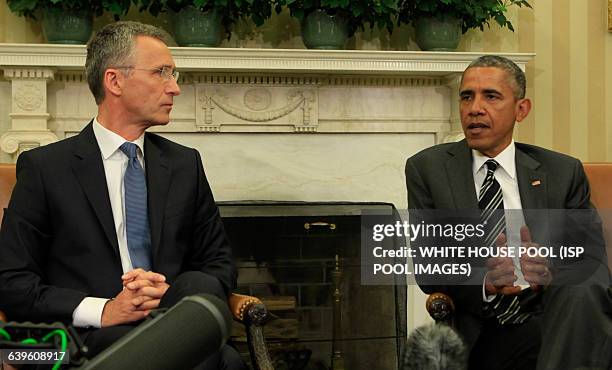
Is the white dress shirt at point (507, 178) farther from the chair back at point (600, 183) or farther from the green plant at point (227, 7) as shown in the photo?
the green plant at point (227, 7)

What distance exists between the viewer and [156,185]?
1.82m

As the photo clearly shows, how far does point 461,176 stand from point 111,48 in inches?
37.2

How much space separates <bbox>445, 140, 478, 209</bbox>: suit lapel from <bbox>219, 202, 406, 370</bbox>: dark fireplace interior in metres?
0.99

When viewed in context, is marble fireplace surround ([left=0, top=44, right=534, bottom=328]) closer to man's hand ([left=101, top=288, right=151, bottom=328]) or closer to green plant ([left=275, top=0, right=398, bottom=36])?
green plant ([left=275, top=0, right=398, bottom=36])

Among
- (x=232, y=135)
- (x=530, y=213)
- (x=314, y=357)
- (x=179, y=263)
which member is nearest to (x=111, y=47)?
(x=179, y=263)

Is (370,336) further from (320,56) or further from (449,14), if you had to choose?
(449,14)

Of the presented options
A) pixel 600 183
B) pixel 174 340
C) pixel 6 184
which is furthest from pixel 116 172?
pixel 600 183

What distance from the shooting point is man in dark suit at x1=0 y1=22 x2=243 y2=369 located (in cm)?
161

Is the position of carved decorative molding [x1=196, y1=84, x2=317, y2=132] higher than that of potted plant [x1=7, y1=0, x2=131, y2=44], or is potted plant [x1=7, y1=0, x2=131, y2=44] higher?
potted plant [x1=7, y1=0, x2=131, y2=44]

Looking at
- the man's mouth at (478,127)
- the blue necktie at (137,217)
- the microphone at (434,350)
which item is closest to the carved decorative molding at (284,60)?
the man's mouth at (478,127)

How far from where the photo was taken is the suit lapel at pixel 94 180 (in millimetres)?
1712

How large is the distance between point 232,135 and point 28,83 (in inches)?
32.6

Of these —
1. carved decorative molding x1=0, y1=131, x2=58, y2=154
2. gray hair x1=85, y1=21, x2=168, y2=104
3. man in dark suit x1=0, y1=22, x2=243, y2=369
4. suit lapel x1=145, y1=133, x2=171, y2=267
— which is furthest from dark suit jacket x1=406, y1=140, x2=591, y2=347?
carved decorative molding x1=0, y1=131, x2=58, y2=154

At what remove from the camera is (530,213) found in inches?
74.6
